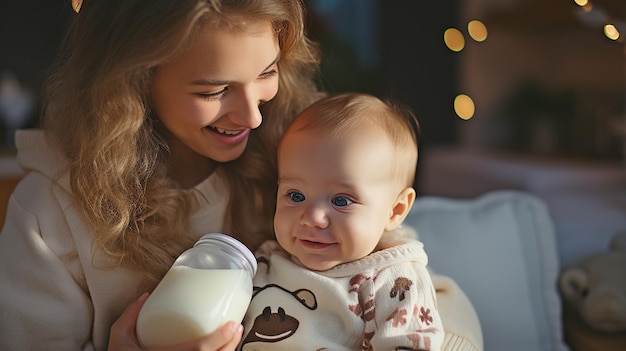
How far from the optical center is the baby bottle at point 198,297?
2.51 feet

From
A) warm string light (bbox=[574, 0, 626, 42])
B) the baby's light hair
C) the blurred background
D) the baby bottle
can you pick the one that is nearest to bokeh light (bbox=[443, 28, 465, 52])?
the blurred background

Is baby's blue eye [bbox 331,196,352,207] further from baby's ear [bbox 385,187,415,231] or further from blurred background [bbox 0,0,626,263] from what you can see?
blurred background [bbox 0,0,626,263]

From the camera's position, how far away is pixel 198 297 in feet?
2.51

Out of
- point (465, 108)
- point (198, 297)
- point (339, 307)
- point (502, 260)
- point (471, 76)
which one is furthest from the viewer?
point (471, 76)

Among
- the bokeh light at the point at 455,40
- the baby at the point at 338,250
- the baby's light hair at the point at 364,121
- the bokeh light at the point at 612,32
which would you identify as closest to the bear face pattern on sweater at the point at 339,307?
the baby at the point at 338,250

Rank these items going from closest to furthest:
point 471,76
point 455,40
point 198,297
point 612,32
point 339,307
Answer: point 198,297
point 339,307
point 612,32
point 455,40
point 471,76

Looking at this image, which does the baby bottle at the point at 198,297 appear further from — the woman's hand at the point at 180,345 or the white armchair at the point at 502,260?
the white armchair at the point at 502,260

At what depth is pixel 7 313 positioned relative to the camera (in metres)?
0.92

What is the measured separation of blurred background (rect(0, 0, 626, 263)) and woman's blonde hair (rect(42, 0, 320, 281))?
184cm

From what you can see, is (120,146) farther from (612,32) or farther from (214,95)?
(612,32)

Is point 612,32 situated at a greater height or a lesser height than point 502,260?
greater

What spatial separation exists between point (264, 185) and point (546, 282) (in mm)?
569

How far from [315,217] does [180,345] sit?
0.23m

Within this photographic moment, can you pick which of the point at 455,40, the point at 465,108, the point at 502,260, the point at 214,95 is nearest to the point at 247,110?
the point at 214,95
